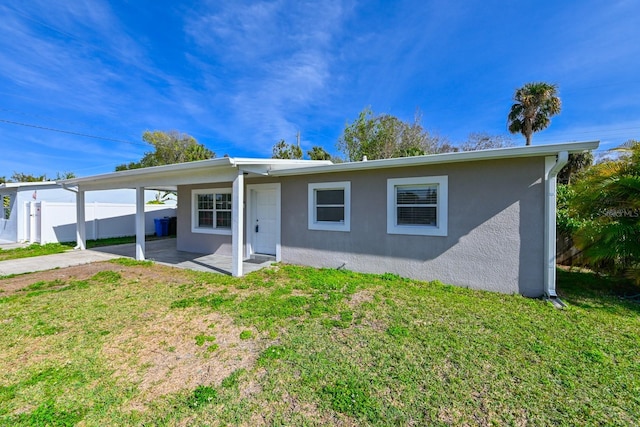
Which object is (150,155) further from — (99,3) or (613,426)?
(613,426)

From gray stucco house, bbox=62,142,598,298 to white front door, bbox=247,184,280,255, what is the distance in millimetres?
33

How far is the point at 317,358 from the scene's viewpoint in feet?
10.0

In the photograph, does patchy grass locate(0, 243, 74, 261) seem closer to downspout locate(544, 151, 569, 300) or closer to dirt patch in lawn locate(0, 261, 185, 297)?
dirt patch in lawn locate(0, 261, 185, 297)

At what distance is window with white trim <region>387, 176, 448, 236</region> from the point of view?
5746mm

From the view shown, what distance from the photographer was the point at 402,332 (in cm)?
364

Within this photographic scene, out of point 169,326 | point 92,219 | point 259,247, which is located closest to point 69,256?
point 92,219

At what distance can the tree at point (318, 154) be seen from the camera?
23.9 metres

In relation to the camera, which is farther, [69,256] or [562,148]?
[69,256]

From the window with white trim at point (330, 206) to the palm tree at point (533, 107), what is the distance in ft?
53.6

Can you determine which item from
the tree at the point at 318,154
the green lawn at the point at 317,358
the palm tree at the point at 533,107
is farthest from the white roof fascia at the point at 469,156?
the tree at the point at 318,154

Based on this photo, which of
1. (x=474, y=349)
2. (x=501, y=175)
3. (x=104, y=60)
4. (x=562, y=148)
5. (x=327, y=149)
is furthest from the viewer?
(x=327, y=149)

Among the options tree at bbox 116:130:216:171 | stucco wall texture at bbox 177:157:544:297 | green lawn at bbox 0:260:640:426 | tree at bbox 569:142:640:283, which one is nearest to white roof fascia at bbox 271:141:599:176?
stucco wall texture at bbox 177:157:544:297

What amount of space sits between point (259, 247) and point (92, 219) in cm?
1064

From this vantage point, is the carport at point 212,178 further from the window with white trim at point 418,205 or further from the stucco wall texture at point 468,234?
the window with white trim at point 418,205
